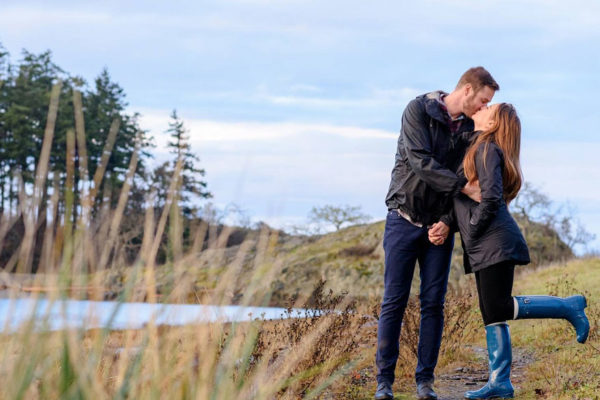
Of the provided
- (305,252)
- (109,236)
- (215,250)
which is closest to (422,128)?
(215,250)

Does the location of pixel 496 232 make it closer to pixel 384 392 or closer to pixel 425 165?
pixel 425 165

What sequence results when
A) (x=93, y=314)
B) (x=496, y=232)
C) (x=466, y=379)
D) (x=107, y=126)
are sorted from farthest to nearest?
1. (x=107, y=126)
2. (x=466, y=379)
3. (x=496, y=232)
4. (x=93, y=314)

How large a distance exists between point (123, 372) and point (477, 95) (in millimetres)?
3079

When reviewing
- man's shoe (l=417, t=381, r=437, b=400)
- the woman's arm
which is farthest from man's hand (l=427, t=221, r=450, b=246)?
man's shoe (l=417, t=381, r=437, b=400)

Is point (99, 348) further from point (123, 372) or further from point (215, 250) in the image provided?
point (215, 250)

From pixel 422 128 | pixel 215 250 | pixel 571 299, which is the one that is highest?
pixel 422 128

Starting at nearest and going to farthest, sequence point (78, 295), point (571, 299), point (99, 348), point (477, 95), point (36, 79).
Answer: point (99, 348) → point (78, 295) → point (477, 95) → point (571, 299) → point (36, 79)

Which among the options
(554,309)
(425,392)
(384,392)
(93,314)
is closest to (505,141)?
(554,309)

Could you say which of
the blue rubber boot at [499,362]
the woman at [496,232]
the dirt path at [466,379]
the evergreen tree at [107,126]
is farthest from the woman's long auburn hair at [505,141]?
the evergreen tree at [107,126]

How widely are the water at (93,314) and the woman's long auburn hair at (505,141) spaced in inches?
95.8

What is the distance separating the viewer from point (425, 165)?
446 cm

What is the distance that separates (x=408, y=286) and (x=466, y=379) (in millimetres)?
1724

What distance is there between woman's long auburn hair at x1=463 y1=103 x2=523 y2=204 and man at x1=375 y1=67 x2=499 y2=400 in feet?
0.44

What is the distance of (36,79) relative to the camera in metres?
43.8
